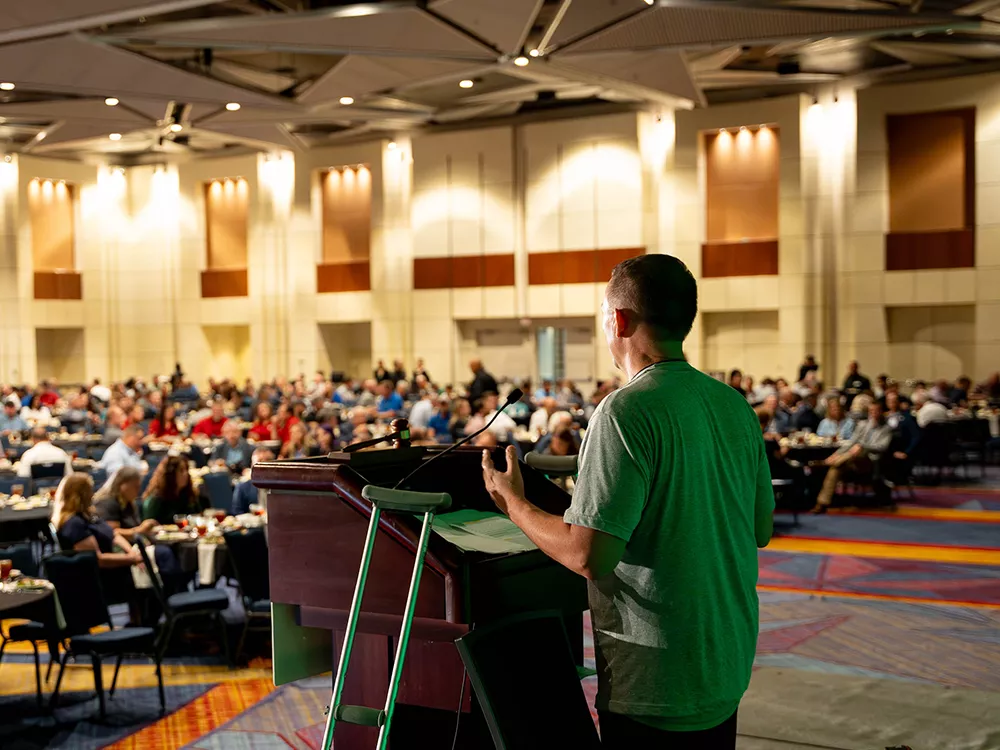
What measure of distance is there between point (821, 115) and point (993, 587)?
14.9 metres

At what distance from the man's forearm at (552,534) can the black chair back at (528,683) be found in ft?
0.73

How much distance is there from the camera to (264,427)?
44.4 feet

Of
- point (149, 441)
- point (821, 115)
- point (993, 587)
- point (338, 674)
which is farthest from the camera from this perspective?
point (821, 115)

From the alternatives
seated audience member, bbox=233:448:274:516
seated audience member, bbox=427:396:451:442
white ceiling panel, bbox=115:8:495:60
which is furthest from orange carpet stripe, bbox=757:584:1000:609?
white ceiling panel, bbox=115:8:495:60

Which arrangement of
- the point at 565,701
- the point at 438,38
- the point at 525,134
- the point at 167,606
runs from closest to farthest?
1. the point at 565,701
2. the point at 167,606
3. the point at 438,38
4. the point at 525,134

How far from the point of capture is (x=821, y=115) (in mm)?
20391

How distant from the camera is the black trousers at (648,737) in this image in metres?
1.88

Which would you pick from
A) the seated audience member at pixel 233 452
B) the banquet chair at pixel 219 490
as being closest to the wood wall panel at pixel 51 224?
the seated audience member at pixel 233 452

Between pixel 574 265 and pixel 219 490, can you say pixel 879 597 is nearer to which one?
pixel 219 490

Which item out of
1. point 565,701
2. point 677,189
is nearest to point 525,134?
point 677,189

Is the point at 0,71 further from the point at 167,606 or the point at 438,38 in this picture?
the point at 167,606

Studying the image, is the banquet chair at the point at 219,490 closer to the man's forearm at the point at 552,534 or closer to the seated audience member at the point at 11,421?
the seated audience member at the point at 11,421

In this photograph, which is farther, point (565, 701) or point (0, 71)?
point (0, 71)

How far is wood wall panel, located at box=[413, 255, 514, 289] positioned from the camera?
23328mm
